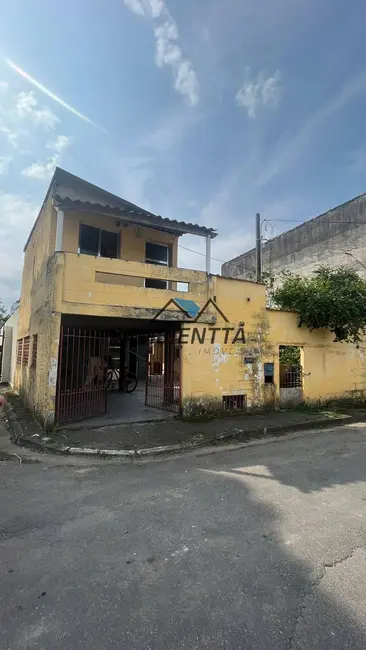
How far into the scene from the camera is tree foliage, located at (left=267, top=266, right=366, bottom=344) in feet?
33.9

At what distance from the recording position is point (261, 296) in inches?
399

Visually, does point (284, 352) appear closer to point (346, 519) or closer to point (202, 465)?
point (202, 465)

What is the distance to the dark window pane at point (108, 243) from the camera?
10109mm

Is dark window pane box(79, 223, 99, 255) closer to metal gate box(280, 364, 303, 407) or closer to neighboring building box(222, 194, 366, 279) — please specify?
metal gate box(280, 364, 303, 407)

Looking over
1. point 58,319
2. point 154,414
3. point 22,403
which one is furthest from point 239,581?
point 22,403

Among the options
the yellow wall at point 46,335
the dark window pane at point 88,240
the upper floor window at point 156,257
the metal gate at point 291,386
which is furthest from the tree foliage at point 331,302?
the yellow wall at point 46,335

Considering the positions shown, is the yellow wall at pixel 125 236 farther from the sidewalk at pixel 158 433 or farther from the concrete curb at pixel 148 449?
the concrete curb at pixel 148 449

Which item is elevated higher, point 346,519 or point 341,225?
point 341,225

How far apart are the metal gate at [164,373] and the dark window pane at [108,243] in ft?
9.77

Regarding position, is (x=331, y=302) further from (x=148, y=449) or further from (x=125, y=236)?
(x=148, y=449)

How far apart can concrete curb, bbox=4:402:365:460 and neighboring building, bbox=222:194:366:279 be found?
32.7ft

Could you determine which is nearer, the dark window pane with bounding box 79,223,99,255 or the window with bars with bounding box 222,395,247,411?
the window with bars with bounding box 222,395,247,411

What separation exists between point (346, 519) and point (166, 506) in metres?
2.01

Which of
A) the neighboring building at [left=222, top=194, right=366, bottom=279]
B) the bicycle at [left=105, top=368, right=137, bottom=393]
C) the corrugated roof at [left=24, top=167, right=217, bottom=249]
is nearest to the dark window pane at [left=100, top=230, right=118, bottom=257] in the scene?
the corrugated roof at [left=24, top=167, right=217, bottom=249]
